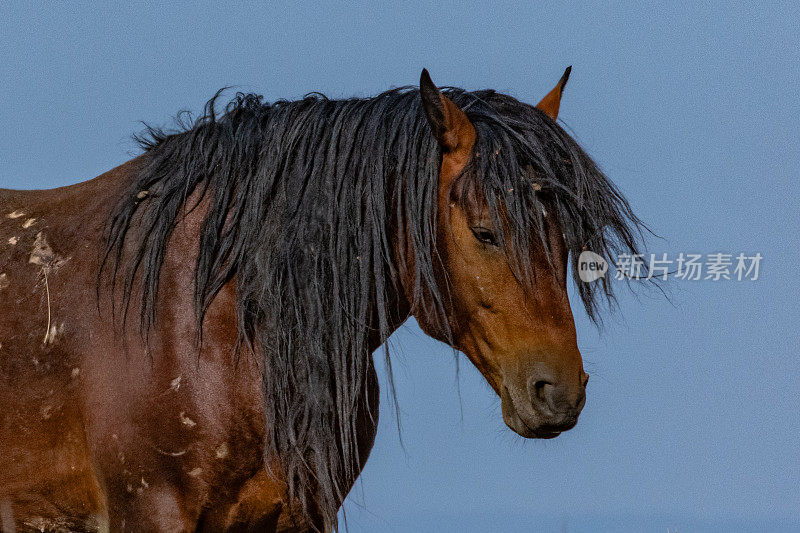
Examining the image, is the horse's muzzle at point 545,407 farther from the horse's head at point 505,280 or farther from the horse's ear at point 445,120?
the horse's ear at point 445,120

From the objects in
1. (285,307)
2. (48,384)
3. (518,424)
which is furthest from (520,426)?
(48,384)

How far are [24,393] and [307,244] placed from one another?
46.1 inches

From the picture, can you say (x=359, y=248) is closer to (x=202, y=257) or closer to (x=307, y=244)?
(x=307, y=244)

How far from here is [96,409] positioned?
323cm

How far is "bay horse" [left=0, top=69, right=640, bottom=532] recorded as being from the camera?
123 inches

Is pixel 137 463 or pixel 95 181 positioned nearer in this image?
pixel 137 463

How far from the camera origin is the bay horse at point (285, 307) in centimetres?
312

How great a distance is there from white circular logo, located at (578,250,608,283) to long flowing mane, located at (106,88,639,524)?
3 cm

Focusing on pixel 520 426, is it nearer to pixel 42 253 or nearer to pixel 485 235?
pixel 485 235

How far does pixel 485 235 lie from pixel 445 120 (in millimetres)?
431

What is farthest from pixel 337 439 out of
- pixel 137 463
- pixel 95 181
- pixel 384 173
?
pixel 95 181

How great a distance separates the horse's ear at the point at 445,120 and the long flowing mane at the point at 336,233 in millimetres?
45

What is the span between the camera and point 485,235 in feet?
10.2

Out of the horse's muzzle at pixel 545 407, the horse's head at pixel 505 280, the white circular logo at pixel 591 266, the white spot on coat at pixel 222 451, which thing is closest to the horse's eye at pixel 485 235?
the horse's head at pixel 505 280
